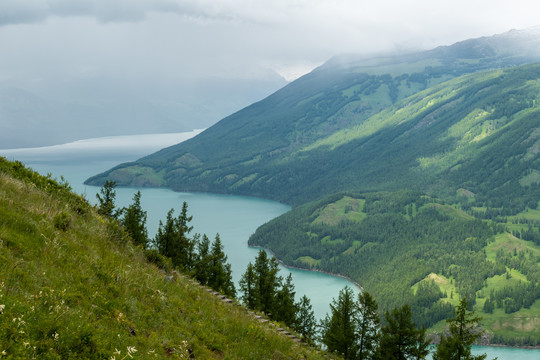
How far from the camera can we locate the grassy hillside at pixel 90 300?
34.9ft

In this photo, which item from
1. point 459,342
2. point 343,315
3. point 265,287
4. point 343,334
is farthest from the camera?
point 265,287

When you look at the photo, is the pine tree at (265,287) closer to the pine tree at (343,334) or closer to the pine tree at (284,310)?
the pine tree at (284,310)

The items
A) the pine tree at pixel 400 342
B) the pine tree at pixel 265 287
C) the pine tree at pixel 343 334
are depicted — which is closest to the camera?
the pine tree at pixel 400 342

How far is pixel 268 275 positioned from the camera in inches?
2776

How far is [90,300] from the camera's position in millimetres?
13250

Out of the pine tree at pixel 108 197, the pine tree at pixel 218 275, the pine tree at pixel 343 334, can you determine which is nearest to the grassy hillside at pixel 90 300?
the pine tree at pixel 108 197

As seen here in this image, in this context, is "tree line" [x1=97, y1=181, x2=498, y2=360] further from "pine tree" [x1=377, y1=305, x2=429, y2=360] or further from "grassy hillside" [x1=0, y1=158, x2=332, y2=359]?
"grassy hillside" [x1=0, y1=158, x2=332, y2=359]

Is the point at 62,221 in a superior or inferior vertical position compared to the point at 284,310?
superior

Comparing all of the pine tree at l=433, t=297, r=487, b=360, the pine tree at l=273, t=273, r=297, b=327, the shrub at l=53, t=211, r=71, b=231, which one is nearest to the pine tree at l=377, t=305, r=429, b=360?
the pine tree at l=433, t=297, r=487, b=360

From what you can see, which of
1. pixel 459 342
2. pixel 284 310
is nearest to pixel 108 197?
pixel 284 310

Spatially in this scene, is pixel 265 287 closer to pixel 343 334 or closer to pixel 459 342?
pixel 343 334

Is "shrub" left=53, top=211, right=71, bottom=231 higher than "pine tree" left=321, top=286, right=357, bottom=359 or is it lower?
higher

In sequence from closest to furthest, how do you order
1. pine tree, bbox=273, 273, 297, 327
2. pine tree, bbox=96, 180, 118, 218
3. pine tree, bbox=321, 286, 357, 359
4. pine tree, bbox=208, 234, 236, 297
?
pine tree, bbox=96, 180, 118, 218, pine tree, bbox=321, 286, 357, 359, pine tree, bbox=273, 273, 297, 327, pine tree, bbox=208, 234, 236, 297

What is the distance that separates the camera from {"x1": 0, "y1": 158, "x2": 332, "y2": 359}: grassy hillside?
10.6 metres
